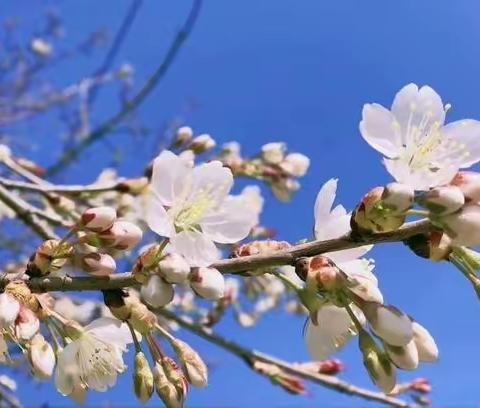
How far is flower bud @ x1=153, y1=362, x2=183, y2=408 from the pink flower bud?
503 mm

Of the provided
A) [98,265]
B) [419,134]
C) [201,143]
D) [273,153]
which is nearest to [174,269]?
[98,265]

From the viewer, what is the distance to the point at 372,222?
3.34ft

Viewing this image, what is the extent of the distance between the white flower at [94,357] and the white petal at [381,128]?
0.52m

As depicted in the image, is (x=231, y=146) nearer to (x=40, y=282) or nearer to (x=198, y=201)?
(x=198, y=201)

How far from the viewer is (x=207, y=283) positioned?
41.5 inches

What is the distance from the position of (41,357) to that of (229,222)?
38cm

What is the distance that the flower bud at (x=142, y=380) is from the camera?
3.97 ft

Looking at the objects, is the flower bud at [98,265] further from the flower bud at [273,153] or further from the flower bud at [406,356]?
the flower bud at [273,153]

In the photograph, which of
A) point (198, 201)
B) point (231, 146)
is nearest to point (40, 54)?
point (231, 146)

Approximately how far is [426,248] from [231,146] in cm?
200

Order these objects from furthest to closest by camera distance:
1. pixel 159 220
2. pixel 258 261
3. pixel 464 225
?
pixel 159 220
pixel 258 261
pixel 464 225

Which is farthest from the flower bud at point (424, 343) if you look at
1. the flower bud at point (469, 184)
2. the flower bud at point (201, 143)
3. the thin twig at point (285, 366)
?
the flower bud at point (201, 143)

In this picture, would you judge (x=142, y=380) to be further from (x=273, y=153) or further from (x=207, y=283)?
(x=273, y=153)

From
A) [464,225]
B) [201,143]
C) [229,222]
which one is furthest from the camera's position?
[201,143]
